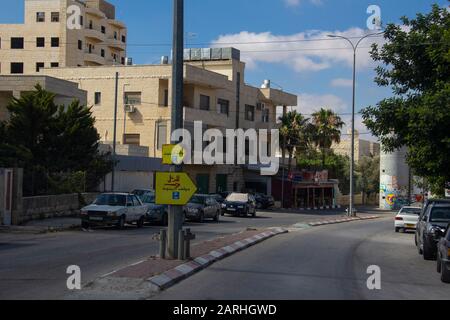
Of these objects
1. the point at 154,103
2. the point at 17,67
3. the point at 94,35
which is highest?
the point at 94,35

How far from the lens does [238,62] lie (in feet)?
204

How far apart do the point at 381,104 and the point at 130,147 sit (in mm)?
30828

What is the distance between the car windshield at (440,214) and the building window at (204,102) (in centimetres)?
3629

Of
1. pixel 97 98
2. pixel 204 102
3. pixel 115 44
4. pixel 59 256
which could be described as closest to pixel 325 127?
pixel 204 102

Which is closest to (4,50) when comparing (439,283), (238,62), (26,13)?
(26,13)

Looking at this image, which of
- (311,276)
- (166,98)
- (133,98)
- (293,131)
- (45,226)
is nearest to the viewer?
(311,276)

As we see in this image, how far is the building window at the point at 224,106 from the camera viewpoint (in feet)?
192

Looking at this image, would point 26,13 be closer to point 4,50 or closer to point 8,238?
point 4,50

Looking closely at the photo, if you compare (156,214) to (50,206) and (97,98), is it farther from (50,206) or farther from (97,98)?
(97,98)

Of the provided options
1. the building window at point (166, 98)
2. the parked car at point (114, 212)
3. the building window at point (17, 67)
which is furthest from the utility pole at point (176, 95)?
the building window at point (17, 67)

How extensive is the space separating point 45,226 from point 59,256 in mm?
10063

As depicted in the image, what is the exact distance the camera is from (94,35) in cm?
7512

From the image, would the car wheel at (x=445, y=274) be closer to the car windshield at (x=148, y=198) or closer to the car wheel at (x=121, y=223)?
the car wheel at (x=121, y=223)

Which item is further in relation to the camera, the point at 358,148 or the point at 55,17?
the point at 358,148
